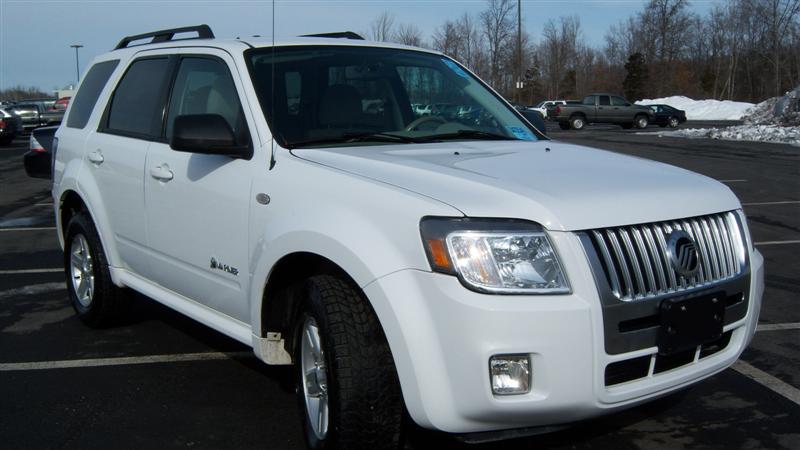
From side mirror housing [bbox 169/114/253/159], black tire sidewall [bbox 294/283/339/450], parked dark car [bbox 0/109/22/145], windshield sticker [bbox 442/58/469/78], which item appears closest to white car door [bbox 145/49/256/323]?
side mirror housing [bbox 169/114/253/159]

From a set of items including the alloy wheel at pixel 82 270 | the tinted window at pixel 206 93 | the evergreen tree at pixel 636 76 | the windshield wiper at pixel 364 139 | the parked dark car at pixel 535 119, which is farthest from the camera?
the evergreen tree at pixel 636 76

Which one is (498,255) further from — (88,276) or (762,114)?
(762,114)

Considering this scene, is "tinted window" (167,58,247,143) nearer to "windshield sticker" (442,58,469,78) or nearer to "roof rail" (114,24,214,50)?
"roof rail" (114,24,214,50)

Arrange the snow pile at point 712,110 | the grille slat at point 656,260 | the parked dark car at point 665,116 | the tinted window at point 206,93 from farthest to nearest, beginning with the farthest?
the snow pile at point 712,110, the parked dark car at point 665,116, the tinted window at point 206,93, the grille slat at point 656,260

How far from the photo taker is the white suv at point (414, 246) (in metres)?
2.72

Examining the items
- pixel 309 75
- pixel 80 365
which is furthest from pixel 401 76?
pixel 80 365

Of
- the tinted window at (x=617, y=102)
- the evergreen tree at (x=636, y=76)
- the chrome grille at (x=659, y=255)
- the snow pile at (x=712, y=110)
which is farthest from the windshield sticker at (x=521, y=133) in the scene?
the evergreen tree at (x=636, y=76)

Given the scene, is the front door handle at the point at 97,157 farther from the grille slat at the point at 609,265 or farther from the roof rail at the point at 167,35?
the grille slat at the point at 609,265

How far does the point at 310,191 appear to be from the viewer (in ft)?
10.9

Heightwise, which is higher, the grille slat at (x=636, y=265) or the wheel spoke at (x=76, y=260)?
the grille slat at (x=636, y=265)

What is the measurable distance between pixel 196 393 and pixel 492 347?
2.23 meters

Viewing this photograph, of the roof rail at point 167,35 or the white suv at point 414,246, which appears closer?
the white suv at point 414,246

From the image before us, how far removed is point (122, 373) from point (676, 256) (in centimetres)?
323

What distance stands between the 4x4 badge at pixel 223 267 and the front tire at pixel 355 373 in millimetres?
744
